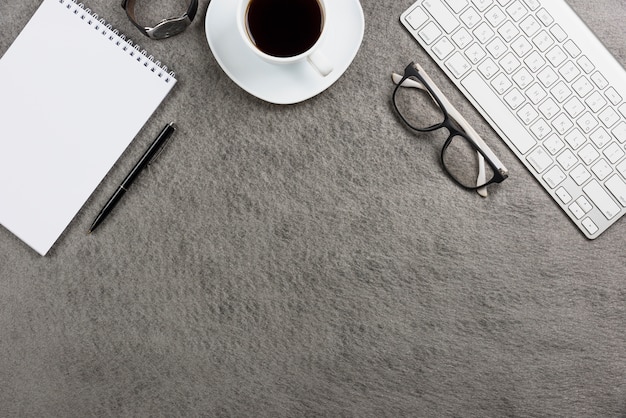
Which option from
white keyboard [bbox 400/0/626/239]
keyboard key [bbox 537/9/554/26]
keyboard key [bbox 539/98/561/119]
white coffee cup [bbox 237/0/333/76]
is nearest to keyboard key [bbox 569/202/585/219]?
white keyboard [bbox 400/0/626/239]

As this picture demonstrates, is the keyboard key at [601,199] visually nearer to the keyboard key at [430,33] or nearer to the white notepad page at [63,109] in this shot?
the keyboard key at [430,33]

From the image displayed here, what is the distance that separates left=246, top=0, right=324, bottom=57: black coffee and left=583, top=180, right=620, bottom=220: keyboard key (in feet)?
1.16

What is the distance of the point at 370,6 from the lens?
1.78 ft

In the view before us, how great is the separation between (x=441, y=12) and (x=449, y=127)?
0.13 m

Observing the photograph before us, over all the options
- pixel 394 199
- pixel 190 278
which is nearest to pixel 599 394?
pixel 394 199

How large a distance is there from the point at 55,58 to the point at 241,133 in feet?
0.73

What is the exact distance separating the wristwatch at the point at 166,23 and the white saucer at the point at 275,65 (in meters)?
0.02

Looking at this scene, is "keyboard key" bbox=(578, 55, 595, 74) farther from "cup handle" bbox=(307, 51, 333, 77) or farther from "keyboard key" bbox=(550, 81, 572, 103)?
"cup handle" bbox=(307, 51, 333, 77)

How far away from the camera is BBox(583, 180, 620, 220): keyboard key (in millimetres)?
545

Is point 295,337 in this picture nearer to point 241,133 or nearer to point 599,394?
point 241,133

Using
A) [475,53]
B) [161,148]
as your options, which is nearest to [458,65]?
[475,53]

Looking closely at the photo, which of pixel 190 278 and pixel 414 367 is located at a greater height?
pixel 190 278

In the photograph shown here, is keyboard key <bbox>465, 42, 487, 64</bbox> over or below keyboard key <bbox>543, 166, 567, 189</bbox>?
over

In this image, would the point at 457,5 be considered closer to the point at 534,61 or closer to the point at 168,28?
the point at 534,61
